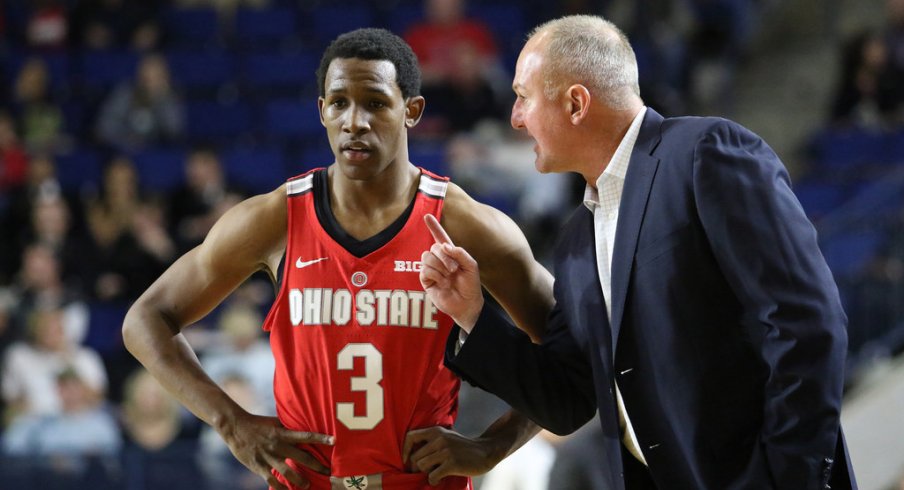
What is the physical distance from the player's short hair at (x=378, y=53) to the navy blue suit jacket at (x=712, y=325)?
72 cm

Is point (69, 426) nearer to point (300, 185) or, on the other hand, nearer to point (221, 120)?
point (221, 120)

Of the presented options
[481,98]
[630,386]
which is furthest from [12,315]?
[630,386]

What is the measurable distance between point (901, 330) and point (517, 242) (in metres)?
4.84

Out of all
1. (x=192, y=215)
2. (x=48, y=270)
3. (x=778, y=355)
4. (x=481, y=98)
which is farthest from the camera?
(x=481, y=98)

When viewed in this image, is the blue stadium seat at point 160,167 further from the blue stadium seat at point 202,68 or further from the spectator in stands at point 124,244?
the blue stadium seat at point 202,68

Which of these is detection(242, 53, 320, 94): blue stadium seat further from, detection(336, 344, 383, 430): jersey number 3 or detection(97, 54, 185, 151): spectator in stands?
detection(336, 344, 383, 430): jersey number 3

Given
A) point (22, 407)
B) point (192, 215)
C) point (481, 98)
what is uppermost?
point (481, 98)

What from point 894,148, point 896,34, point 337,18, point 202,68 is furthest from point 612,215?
point 337,18

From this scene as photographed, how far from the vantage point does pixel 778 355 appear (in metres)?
2.79

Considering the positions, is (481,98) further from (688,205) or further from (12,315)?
(688,205)

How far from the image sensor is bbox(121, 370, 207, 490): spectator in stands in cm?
687

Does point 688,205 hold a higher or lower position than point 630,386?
higher

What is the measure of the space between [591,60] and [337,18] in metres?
8.15

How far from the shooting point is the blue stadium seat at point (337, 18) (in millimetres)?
11047
